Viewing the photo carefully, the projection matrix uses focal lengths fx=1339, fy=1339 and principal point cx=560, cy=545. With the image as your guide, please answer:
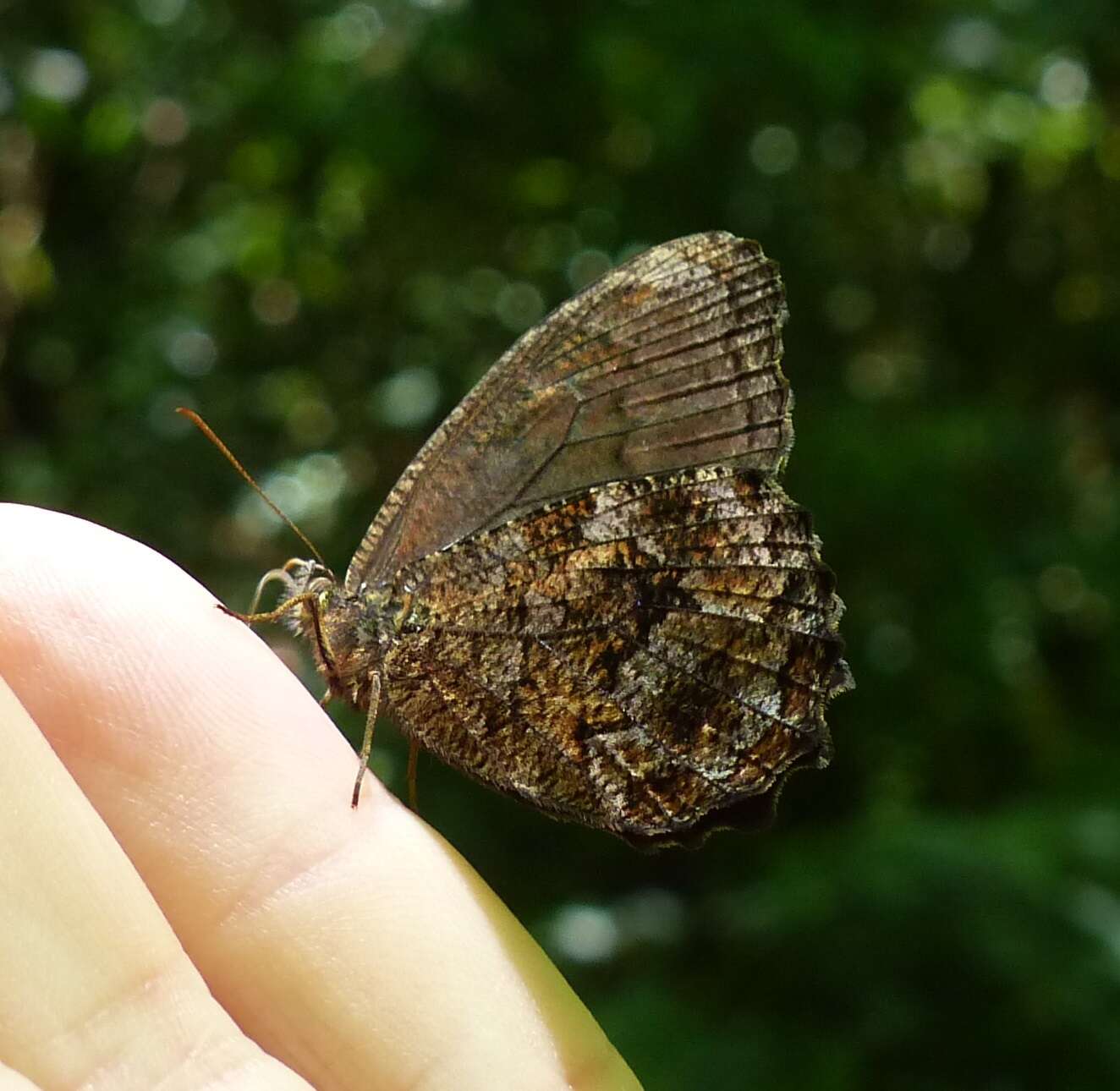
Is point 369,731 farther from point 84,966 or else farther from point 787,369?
point 787,369

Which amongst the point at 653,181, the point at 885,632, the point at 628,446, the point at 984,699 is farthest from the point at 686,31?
the point at 984,699

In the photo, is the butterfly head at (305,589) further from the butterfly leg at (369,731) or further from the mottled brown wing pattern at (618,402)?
the butterfly leg at (369,731)

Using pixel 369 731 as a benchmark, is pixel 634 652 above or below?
below

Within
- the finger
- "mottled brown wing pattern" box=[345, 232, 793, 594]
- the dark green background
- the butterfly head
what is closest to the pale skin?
the finger

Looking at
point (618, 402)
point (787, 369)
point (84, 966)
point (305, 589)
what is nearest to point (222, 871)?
point (84, 966)

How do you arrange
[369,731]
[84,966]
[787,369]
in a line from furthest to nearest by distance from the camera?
[787,369], [369,731], [84,966]

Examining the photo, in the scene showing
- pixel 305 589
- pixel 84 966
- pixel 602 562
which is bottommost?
pixel 602 562

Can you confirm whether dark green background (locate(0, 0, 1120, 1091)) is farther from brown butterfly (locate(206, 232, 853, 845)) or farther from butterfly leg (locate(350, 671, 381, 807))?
butterfly leg (locate(350, 671, 381, 807))
